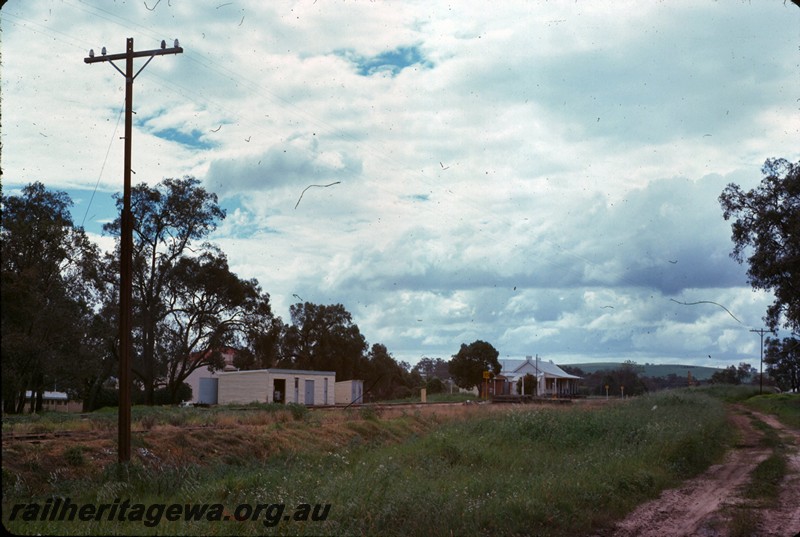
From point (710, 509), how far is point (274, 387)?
42684mm

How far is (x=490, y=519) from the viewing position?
1243 centimetres

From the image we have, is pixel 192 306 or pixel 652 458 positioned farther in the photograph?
pixel 192 306

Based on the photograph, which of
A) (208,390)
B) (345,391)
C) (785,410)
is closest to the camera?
(785,410)

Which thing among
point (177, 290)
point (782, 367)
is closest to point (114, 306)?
point (177, 290)

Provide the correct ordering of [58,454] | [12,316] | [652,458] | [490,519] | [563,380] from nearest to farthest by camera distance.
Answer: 1. [490,519]
2. [58,454]
3. [12,316]
4. [652,458]
5. [563,380]

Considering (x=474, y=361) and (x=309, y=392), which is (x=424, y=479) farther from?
(x=474, y=361)

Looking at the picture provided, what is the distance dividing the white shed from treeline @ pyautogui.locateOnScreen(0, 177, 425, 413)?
2154mm

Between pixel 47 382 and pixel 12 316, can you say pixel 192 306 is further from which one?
pixel 12 316

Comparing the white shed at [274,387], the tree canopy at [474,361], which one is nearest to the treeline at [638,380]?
the tree canopy at [474,361]

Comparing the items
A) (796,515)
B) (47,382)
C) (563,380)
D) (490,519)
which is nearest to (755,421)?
(796,515)

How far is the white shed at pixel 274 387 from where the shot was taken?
53.6 meters

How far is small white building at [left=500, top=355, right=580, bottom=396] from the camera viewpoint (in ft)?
340

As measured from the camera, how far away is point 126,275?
14.9m

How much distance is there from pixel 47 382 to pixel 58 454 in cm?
2995
